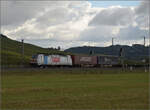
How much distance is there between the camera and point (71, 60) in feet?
307

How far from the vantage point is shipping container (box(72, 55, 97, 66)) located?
309ft

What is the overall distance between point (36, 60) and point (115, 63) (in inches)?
1242

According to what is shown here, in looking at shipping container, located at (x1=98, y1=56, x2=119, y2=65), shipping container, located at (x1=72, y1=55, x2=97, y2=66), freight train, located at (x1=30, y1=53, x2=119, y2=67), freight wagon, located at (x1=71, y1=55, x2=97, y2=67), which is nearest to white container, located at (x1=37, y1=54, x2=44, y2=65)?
freight train, located at (x1=30, y1=53, x2=119, y2=67)

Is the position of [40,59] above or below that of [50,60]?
above

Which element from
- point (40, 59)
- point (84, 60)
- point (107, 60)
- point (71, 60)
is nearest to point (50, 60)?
point (40, 59)

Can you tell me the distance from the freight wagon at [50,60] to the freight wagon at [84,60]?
1.95 metres

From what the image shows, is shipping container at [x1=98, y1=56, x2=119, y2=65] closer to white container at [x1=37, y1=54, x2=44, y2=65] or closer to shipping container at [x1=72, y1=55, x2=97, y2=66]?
shipping container at [x1=72, y1=55, x2=97, y2=66]

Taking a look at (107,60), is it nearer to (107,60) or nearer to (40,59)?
(107,60)

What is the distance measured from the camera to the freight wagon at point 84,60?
9417 cm

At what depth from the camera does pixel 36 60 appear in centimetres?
8281

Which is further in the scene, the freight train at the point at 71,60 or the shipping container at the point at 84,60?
the shipping container at the point at 84,60

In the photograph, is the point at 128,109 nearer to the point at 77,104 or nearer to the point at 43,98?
the point at 77,104

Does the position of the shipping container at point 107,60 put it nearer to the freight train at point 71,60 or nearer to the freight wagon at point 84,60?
the freight train at point 71,60

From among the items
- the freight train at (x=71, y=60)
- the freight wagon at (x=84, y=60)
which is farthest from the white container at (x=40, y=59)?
the freight wagon at (x=84, y=60)
